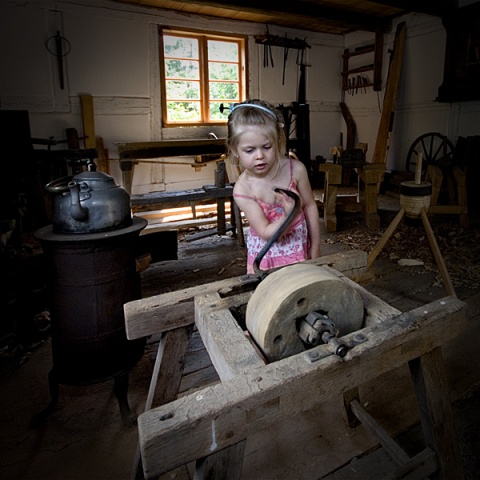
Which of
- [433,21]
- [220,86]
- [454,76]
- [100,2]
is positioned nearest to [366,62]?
[433,21]

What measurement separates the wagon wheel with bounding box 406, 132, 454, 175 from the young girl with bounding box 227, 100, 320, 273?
20.1 feet

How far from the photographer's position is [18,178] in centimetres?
507

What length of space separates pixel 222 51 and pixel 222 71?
1.38 feet

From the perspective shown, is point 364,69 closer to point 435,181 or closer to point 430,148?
point 430,148

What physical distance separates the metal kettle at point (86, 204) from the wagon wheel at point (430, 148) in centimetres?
663

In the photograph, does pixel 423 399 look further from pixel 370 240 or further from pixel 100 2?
pixel 100 2

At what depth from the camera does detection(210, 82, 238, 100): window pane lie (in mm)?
8016

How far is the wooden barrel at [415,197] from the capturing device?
2.90m

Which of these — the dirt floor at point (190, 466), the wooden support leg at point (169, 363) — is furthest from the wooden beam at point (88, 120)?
the wooden support leg at point (169, 363)

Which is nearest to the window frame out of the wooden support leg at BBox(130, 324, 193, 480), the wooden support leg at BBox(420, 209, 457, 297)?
the wooden support leg at BBox(420, 209, 457, 297)

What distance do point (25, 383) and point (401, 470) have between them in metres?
2.14

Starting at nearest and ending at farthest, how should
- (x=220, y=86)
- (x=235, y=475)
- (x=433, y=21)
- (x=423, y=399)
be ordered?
(x=235, y=475), (x=423, y=399), (x=433, y=21), (x=220, y=86)

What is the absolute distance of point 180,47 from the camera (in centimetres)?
759

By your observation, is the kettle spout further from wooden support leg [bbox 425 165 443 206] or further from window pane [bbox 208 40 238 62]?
window pane [bbox 208 40 238 62]
